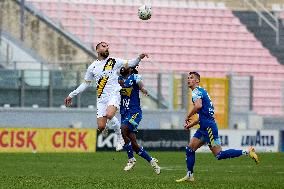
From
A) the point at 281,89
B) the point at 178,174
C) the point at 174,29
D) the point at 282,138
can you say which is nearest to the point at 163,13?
the point at 174,29

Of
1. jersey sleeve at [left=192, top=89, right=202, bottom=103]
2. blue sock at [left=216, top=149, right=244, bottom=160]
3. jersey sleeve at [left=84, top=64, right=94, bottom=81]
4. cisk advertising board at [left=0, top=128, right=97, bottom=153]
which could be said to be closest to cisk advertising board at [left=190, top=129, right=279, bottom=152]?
cisk advertising board at [left=0, top=128, right=97, bottom=153]

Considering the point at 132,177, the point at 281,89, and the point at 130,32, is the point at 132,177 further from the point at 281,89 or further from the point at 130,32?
the point at 130,32

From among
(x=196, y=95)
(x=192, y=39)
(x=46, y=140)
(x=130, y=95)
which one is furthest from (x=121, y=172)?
(x=192, y=39)

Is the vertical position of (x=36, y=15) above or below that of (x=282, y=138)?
above

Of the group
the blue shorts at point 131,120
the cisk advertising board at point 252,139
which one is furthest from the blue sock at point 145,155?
the cisk advertising board at point 252,139

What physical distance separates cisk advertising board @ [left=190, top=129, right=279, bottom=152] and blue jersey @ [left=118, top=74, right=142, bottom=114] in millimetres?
11285

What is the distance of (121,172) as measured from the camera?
1909 cm

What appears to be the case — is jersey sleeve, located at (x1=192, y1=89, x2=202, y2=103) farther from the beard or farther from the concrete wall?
the concrete wall

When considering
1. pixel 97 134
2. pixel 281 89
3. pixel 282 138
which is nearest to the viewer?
pixel 97 134

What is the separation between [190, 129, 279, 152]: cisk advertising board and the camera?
31.3 m

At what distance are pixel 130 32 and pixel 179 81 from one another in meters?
6.49

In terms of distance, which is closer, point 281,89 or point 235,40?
point 281,89

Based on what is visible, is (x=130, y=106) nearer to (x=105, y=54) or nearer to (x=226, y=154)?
(x=105, y=54)

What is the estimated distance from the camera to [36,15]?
33.7 metres
